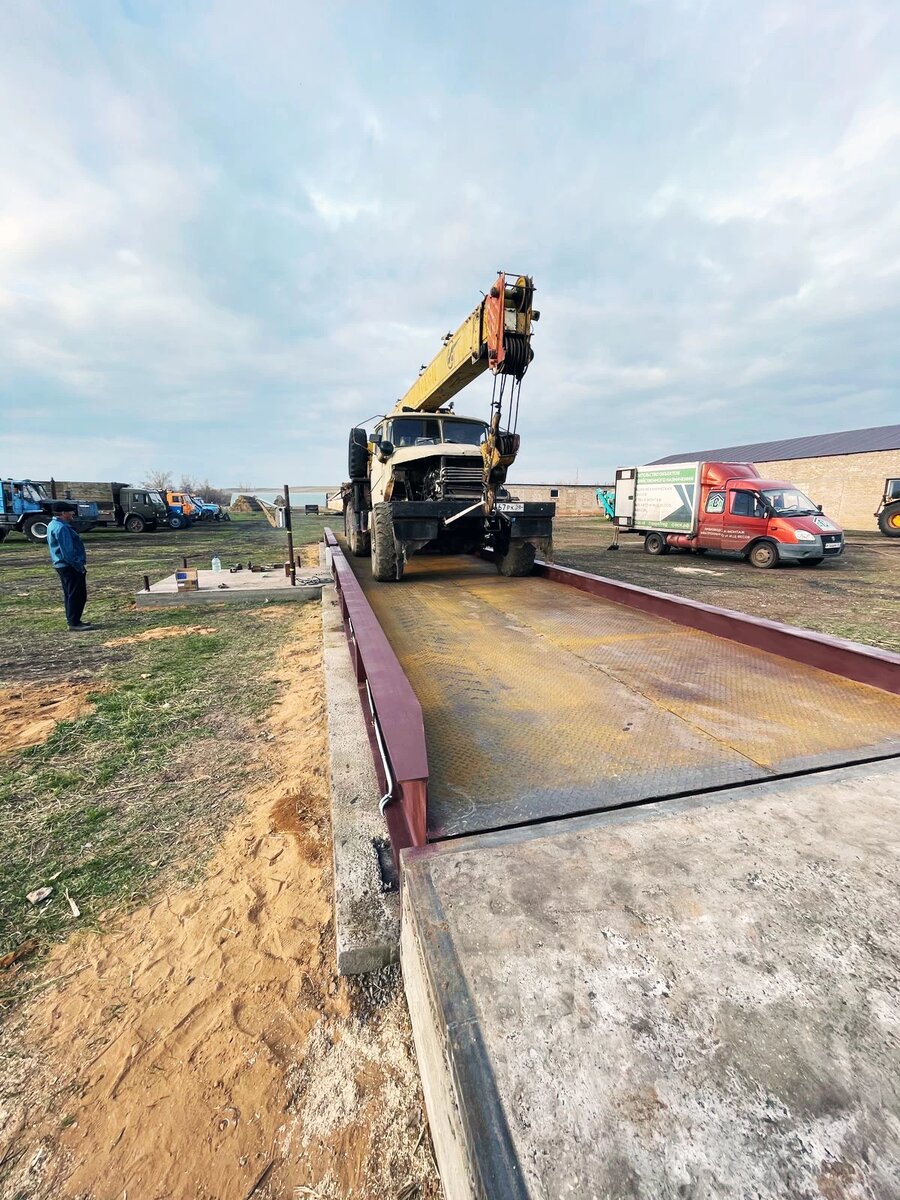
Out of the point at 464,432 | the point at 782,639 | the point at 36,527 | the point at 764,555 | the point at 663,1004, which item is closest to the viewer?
the point at 663,1004

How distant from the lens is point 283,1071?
147 cm

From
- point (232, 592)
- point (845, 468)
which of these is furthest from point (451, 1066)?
point (845, 468)

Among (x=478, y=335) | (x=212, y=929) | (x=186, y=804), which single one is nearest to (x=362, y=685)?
(x=186, y=804)

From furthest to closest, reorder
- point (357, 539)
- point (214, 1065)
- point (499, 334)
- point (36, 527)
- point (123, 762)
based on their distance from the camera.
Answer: point (36, 527) < point (357, 539) < point (499, 334) < point (123, 762) < point (214, 1065)

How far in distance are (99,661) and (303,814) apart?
142 inches

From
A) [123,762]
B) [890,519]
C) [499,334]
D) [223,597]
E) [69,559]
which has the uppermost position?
[499,334]

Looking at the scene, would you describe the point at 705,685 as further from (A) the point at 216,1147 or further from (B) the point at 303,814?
(A) the point at 216,1147

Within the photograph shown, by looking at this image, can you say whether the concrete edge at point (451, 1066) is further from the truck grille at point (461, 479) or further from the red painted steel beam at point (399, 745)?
the truck grille at point (461, 479)

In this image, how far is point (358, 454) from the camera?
309 inches

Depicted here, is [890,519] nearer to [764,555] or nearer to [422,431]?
[764,555]

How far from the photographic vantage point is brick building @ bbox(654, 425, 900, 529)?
2609 centimetres

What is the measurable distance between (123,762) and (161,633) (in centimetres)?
329

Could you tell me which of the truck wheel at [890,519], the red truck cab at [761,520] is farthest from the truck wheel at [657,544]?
the truck wheel at [890,519]

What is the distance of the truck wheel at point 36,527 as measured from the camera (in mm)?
18891
